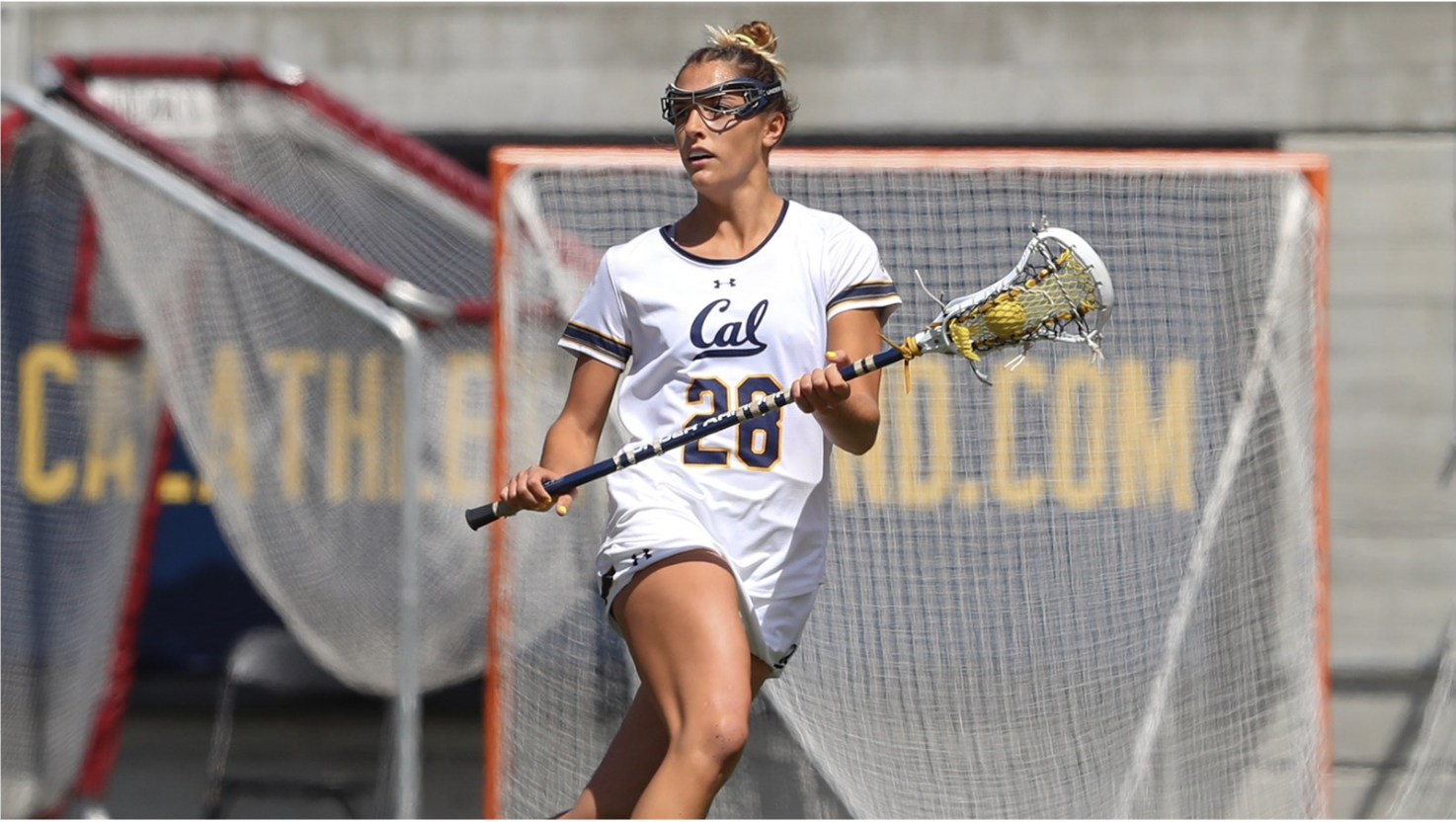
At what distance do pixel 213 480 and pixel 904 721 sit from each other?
249cm

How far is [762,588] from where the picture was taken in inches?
121

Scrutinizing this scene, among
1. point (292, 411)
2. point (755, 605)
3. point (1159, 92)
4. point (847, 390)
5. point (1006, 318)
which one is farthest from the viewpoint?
point (1159, 92)

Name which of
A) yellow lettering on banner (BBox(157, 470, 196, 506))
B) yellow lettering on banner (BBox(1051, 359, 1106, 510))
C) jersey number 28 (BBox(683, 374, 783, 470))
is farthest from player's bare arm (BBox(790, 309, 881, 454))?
yellow lettering on banner (BBox(157, 470, 196, 506))

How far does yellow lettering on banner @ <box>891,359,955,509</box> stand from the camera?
4699mm

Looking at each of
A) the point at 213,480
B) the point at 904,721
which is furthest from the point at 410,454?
the point at 904,721

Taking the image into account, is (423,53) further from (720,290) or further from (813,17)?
(720,290)

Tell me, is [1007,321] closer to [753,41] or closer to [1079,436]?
[753,41]

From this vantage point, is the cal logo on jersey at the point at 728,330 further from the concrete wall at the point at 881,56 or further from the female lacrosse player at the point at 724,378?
the concrete wall at the point at 881,56

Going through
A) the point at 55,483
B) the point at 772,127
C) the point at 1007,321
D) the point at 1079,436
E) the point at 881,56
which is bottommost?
the point at 55,483

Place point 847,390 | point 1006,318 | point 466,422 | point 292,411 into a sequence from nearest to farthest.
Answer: point 847,390
point 1006,318
point 292,411
point 466,422

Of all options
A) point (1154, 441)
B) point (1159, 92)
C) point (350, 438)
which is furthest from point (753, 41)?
point (1159, 92)

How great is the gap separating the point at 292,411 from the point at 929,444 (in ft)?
7.51

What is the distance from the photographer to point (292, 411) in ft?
18.3

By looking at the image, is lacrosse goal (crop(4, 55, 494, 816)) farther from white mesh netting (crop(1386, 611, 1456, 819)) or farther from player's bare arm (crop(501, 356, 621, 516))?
white mesh netting (crop(1386, 611, 1456, 819))
